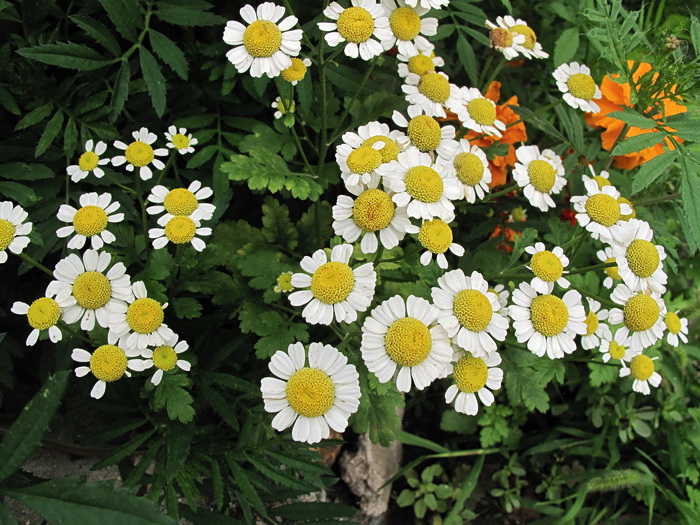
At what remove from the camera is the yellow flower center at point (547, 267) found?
51.1 inches

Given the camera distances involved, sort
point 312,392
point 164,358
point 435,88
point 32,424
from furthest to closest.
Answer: point 435,88 < point 164,358 < point 312,392 < point 32,424

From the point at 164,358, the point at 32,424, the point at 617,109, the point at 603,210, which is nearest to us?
the point at 32,424

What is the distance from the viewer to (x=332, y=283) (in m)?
1.22

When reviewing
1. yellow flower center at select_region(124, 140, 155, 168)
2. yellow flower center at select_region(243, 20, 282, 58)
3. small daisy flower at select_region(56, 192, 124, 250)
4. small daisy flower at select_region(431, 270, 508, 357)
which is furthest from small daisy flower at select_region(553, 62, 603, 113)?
small daisy flower at select_region(56, 192, 124, 250)

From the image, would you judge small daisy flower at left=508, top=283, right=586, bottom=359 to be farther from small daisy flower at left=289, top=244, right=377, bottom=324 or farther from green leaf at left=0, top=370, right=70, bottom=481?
green leaf at left=0, top=370, right=70, bottom=481

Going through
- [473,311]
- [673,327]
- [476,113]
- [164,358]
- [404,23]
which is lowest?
[164,358]

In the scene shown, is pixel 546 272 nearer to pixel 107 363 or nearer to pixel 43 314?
pixel 107 363

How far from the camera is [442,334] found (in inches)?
49.1

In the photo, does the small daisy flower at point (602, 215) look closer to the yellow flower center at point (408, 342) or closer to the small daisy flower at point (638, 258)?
the small daisy flower at point (638, 258)

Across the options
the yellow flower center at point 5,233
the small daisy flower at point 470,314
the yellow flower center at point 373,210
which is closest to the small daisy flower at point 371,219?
the yellow flower center at point 373,210

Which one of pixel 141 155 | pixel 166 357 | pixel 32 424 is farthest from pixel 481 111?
pixel 32 424

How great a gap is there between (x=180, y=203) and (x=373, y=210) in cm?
45

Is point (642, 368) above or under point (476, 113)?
under

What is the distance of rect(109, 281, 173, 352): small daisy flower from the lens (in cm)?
125
